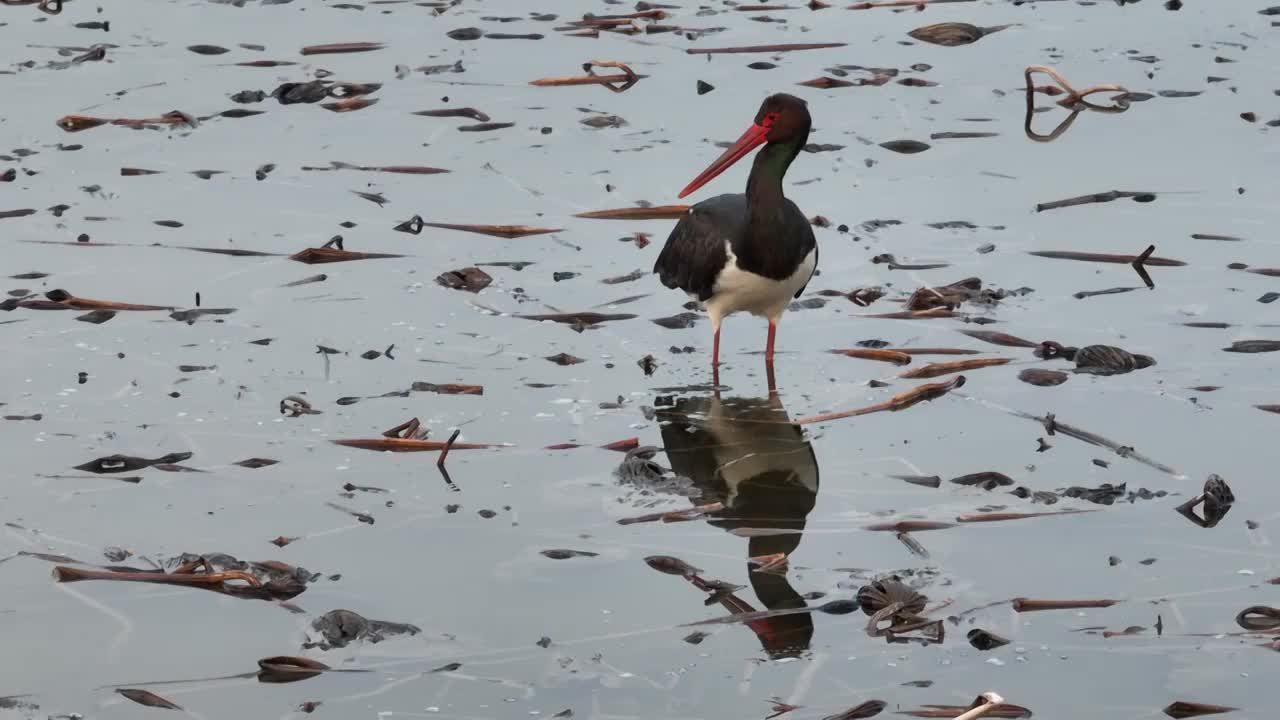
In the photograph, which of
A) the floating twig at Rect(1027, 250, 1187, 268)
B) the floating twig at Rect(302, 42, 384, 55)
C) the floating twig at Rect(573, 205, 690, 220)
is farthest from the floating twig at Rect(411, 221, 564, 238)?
the floating twig at Rect(302, 42, 384, 55)

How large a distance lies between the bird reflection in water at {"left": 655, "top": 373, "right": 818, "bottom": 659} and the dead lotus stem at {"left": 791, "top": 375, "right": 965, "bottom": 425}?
13 cm

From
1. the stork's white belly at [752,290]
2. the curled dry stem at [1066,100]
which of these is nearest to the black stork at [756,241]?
the stork's white belly at [752,290]

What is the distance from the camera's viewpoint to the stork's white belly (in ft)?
28.8

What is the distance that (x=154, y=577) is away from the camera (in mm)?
6270

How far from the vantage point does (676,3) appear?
15742 millimetres

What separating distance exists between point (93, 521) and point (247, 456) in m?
0.89

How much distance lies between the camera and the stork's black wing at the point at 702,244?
8.90 metres

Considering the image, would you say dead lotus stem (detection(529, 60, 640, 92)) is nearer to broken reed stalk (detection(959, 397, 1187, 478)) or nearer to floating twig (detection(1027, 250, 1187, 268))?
floating twig (detection(1027, 250, 1187, 268))

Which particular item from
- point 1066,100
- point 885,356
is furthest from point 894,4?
point 885,356

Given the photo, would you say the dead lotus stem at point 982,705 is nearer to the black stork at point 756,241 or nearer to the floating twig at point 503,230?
the black stork at point 756,241

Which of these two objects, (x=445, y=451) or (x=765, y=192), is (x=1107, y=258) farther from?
(x=445, y=451)

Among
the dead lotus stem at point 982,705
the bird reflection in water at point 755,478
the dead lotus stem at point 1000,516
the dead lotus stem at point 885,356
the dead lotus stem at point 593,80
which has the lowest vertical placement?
the bird reflection in water at point 755,478

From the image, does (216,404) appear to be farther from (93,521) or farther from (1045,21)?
(1045,21)

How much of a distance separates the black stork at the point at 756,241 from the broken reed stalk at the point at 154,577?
3.33 meters
